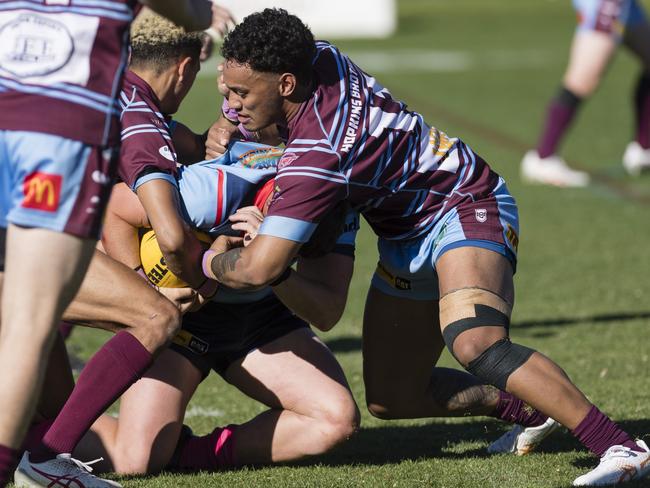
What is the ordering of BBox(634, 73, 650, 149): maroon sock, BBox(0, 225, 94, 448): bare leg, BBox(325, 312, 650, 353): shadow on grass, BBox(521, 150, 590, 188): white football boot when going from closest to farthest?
BBox(0, 225, 94, 448): bare leg
BBox(325, 312, 650, 353): shadow on grass
BBox(521, 150, 590, 188): white football boot
BBox(634, 73, 650, 149): maroon sock

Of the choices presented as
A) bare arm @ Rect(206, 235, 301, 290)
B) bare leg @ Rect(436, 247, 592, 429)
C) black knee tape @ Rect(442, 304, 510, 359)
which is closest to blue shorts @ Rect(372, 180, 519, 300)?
bare leg @ Rect(436, 247, 592, 429)

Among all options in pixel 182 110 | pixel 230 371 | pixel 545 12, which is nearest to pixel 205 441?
pixel 230 371

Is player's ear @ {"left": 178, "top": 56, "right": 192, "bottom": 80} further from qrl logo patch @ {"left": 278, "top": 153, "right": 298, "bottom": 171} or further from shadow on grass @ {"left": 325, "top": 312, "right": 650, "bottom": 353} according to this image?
shadow on grass @ {"left": 325, "top": 312, "right": 650, "bottom": 353}

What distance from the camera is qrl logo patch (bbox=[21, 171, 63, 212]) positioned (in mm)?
2959

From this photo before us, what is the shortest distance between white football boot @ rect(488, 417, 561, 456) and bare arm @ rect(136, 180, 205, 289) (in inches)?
53.1

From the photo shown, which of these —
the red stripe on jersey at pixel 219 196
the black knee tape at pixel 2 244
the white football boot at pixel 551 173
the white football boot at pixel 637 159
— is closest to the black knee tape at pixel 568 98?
the white football boot at pixel 551 173

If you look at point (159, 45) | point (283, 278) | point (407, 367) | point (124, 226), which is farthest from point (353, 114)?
point (407, 367)

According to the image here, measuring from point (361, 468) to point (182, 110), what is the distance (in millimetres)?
9940

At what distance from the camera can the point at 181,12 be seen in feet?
10.3

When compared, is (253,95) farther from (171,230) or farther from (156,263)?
Result: (156,263)

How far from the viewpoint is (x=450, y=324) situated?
3930 millimetres

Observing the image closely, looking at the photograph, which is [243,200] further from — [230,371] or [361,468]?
[361,468]

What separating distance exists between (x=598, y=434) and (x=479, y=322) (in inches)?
20.5

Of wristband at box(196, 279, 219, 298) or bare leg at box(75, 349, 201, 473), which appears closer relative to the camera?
wristband at box(196, 279, 219, 298)
